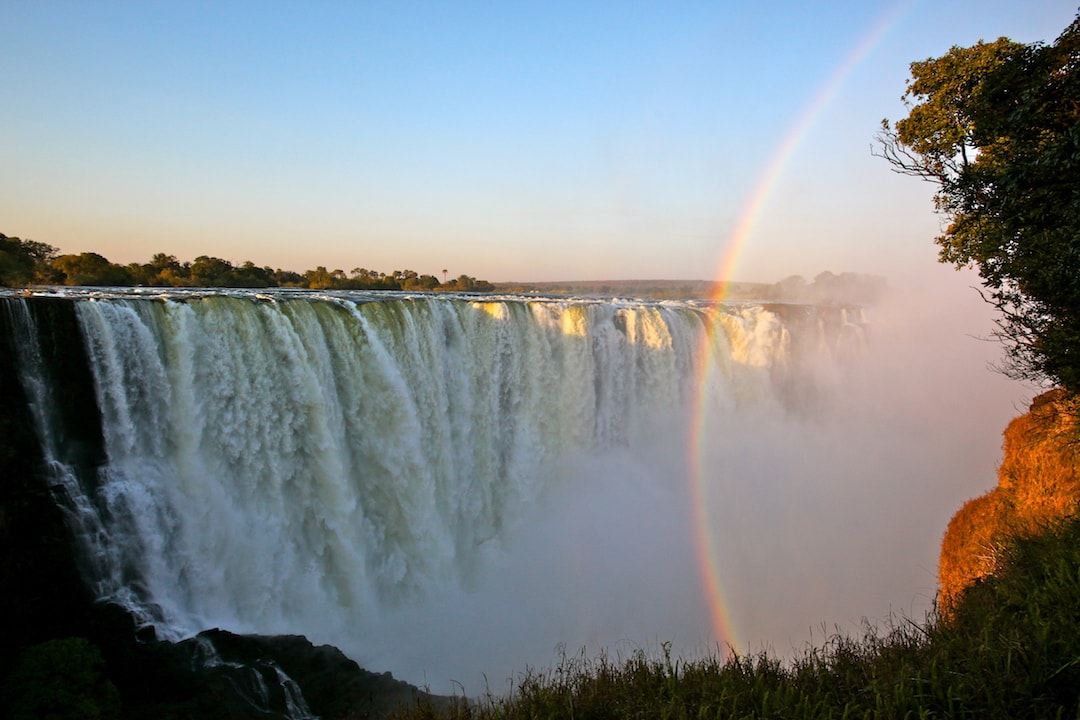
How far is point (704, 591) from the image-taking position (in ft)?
42.5

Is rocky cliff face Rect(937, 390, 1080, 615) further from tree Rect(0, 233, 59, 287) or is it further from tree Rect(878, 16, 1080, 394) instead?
tree Rect(0, 233, 59, 287)

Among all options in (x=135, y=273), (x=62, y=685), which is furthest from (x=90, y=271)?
(x=62, y=685)

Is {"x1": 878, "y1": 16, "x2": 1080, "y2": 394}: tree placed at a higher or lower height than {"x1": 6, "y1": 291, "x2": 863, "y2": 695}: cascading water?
higher

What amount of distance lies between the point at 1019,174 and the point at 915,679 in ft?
15.8

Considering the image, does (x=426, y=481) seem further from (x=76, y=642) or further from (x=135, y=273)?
(x=135, y=273)

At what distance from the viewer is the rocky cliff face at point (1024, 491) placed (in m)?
7.36

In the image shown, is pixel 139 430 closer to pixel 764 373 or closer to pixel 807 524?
pixel 807 524

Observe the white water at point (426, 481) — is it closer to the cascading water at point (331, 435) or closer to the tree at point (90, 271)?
the cascading water at point (331, 435)

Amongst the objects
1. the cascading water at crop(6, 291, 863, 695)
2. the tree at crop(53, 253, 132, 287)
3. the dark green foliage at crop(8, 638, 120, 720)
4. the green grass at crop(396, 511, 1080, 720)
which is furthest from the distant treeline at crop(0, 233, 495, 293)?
the green grass at crop(396, 511, 1080, 720)

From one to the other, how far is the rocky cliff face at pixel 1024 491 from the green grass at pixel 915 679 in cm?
315

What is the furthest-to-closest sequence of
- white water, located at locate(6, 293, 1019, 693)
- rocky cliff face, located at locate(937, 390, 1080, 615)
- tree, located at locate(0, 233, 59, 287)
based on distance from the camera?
tree, located at locate(0, 233, 59, 287) < white water, located at locate(6, 293, 1019, 693) < rocky cliff face, located at locate(937, 390, 1080, 615)

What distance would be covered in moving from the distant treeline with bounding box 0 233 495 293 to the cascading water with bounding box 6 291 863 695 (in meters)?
7.28

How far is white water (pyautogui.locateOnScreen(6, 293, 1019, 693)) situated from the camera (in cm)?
857

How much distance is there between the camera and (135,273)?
20938 mm
